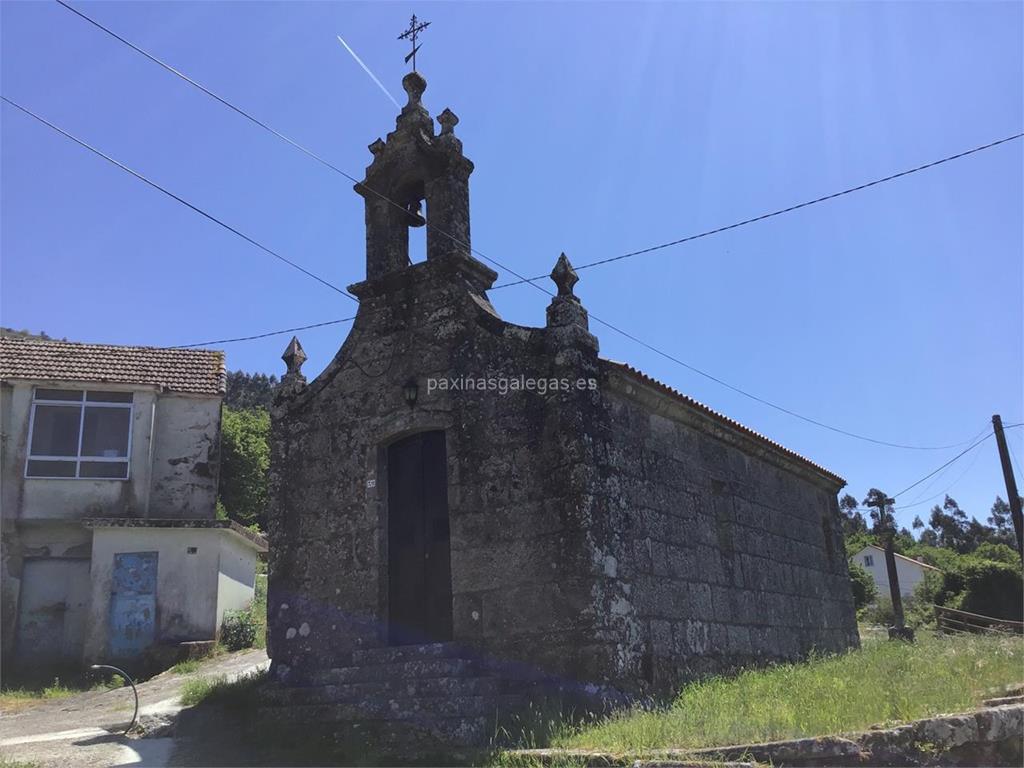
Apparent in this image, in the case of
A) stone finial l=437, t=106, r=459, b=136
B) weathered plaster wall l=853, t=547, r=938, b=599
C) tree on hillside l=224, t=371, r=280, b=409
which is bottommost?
weathered plaster wall l=853, t=547, r=938, b=599

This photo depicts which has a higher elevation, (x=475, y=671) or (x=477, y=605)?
(x=477, y=605)

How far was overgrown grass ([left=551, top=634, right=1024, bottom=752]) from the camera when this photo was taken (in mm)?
5691

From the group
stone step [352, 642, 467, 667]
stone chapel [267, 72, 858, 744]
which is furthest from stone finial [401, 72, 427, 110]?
stone step [352, 642, 467, 667]

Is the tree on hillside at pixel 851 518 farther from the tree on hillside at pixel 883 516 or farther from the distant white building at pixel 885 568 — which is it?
the tree on hillside at pixel 883 516

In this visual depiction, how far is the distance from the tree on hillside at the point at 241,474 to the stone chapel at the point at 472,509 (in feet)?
83.5

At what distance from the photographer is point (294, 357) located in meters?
10.7

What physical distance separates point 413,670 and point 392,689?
9.8 inches

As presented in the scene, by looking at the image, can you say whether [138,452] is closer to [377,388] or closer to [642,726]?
[377,388]

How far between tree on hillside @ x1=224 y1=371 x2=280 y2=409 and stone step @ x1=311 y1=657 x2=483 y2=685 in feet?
173

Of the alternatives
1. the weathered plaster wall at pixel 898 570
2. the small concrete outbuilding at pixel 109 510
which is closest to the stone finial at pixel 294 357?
the small concrete outbuilding at pixel 109 510

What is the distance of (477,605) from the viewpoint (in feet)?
26.9

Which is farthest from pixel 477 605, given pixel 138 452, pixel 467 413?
pixel 138 452

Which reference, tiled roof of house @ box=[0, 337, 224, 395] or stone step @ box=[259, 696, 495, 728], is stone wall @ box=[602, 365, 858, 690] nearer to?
stone step @ box=[259, 696, 495, 728]

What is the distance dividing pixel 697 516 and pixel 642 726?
165 inches
